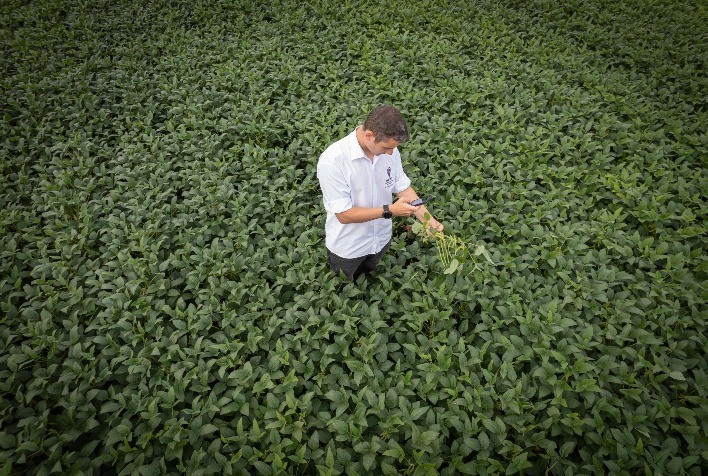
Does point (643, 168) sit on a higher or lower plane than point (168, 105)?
lower

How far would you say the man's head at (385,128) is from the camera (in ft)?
9.73

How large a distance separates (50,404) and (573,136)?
7656mm

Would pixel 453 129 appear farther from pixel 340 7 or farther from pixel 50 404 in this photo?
pixel 50 404

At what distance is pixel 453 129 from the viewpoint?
6.04 meters

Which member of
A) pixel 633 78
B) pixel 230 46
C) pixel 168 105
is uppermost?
pixel 230 46

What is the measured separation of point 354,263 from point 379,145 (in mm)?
1414

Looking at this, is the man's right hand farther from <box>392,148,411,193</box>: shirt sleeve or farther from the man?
<box>392,148,411,193</box>: shirt sleeve

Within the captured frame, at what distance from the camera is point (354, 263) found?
398 centimetres

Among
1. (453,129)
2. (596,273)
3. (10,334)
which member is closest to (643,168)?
(596,273)

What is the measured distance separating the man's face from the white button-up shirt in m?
0.13

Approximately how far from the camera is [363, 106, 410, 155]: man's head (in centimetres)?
297

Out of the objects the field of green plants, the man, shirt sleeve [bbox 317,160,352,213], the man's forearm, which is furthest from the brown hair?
the field of green plants

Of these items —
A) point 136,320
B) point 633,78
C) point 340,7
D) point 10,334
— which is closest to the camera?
point 10,334

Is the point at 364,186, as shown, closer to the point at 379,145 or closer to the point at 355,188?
the point at 355,188
